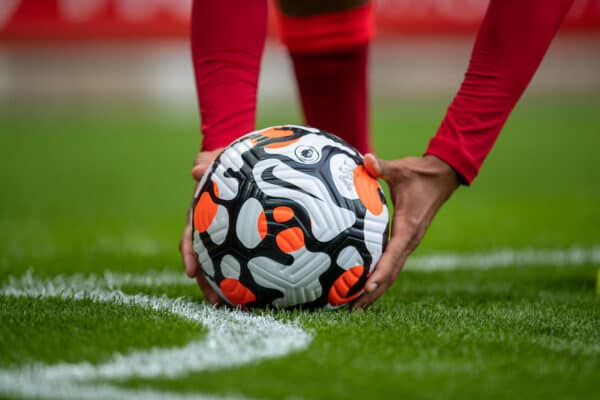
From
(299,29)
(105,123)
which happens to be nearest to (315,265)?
(299,29)

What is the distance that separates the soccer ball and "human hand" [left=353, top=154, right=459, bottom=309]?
0.12 ft

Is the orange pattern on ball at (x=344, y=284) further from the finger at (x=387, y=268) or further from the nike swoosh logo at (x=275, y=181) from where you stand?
the nike swoosh logo at (x=275, y=181)

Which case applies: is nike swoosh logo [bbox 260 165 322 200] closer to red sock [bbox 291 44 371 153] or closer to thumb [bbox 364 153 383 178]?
thumb [bbox 364 153 383 178]

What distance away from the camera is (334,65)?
324cm

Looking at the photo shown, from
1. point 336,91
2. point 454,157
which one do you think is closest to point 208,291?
point 454,157

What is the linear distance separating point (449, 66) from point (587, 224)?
41.9 feet

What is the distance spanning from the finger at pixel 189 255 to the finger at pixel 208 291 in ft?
0.10

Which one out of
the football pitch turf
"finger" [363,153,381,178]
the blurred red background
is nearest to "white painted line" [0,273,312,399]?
the football pitch turf

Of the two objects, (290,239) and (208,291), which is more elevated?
(290,239)

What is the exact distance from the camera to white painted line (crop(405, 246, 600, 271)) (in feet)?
10.0

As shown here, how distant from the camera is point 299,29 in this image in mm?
3145

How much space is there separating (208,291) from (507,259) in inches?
57.4

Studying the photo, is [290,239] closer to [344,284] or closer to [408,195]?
[344,284]

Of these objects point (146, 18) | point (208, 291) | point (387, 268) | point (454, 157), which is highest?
point (454, 157)
